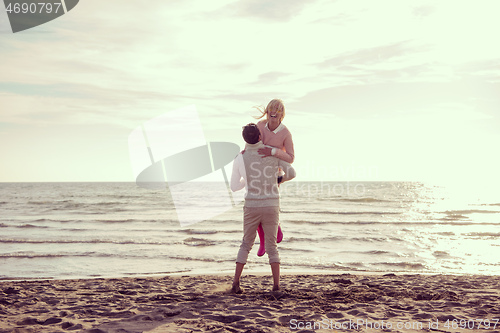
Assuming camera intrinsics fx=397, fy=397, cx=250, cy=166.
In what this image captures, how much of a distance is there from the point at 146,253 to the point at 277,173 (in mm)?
6296

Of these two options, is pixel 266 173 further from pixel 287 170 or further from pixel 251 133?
pixel 251 133

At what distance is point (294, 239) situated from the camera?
1217cm

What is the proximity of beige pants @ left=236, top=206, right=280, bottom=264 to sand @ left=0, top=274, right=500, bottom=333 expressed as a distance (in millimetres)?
523

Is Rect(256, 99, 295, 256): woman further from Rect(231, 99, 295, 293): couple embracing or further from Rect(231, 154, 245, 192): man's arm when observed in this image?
Rect(231, 154, 245, 192): man's arm

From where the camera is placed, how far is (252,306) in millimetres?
4258

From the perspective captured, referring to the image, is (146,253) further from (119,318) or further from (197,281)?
(119,318)

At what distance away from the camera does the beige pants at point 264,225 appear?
4.70 meters

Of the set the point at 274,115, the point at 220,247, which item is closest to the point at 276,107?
the point at 274,115

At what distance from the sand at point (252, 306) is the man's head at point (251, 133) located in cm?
183

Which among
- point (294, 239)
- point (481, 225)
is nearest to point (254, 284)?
point (294, 239)

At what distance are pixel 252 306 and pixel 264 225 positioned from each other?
95cm

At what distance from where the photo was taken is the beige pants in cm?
470

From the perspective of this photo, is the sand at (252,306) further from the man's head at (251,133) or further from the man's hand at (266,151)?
the man's head at (251,133)

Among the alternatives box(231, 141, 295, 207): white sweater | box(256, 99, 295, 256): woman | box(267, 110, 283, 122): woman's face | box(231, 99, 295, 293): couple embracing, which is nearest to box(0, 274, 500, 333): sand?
box(231, 99, 295, 293): couple embracing
